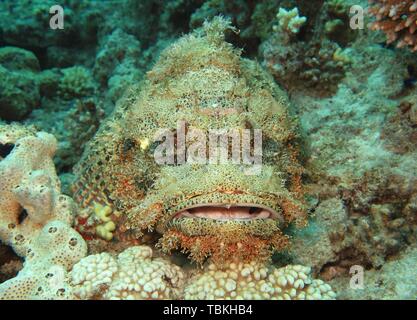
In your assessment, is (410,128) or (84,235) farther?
(410,128)

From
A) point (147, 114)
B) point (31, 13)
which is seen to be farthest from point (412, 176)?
point (31, 13)

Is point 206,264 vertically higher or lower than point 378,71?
lower

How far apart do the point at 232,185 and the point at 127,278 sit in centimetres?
117

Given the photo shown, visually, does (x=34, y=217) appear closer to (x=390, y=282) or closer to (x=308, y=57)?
(x=390, y=282)

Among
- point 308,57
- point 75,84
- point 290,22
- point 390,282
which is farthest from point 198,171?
point 75,84

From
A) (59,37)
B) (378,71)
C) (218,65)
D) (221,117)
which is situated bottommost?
(221,117)

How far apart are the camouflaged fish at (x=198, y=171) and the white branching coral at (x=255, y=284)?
0.52 feet

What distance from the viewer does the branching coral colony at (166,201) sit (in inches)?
121

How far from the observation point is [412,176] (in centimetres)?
420

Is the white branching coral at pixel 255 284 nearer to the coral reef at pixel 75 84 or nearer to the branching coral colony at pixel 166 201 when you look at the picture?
the branching coral colony at pixel 166 201

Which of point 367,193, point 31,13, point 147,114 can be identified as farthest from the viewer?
point 31,13
